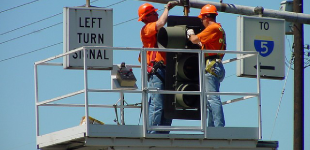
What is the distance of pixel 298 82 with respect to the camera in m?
26.5

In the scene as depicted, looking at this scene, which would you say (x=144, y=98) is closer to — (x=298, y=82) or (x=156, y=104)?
(x=156, y=104)

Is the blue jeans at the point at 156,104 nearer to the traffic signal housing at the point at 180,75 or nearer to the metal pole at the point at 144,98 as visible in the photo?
the traffic signal housing at the point at 180,75

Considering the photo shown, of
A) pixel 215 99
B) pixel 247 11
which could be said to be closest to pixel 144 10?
pixel 215 99

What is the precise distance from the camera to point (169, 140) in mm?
16141

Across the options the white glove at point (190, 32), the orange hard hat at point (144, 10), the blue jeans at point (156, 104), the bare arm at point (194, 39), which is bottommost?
the blue jeans at point (156, 104)

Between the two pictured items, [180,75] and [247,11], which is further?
[247,11]

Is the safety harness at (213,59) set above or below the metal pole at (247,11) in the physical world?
below

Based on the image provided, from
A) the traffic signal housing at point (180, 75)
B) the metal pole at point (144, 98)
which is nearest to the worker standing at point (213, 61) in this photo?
the traffic signal housing at point (180, 75)

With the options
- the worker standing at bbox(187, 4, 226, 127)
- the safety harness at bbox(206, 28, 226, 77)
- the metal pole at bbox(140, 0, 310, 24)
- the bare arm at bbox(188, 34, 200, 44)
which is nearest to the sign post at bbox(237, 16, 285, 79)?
the safety harness at bbox(206, 28, 226, 77)

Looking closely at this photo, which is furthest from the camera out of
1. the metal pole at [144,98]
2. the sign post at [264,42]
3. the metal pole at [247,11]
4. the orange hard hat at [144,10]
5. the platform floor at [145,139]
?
the metal pole at [247,11]

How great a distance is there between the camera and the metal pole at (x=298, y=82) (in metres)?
26.2

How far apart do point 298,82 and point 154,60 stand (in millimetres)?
10311

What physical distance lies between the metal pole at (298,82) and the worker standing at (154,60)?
9827mm

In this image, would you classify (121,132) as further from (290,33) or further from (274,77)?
(290,33)
